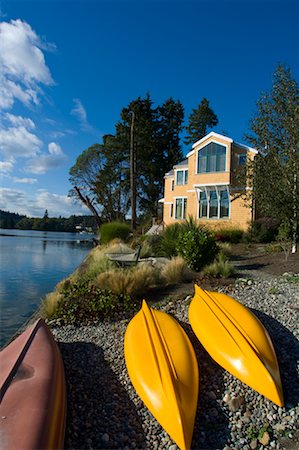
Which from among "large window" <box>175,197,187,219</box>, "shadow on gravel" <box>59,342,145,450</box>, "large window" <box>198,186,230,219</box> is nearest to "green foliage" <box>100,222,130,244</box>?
"large window" <box>198,186,230,219</box>

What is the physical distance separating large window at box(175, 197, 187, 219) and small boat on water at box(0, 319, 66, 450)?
2281 cm

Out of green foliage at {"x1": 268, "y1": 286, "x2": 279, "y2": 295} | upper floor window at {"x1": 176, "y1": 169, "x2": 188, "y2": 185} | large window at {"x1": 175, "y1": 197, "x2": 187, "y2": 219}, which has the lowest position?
green foliage at {"x1": 268, "y1": 286, "x2": 279, "y2": 295}

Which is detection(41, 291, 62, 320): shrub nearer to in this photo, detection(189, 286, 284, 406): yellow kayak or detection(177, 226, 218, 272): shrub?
detection(189, 286, 284, 406): yellow kayak

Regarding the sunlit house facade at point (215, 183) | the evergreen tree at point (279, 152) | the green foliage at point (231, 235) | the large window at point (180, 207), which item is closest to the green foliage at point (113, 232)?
the sunlit house facade at point (215, 183)

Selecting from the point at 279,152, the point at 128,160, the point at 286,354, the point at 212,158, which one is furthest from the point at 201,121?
the point at 286,354

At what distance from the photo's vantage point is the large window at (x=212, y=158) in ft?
72.0

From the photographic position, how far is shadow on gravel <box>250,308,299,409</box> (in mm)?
2953

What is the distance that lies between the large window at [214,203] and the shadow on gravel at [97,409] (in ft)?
64.4

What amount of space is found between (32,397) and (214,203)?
21.4m

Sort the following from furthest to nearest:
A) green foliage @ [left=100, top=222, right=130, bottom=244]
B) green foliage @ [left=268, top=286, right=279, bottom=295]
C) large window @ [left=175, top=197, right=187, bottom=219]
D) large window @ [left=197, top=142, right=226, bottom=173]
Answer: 1. large window @ [left=175, top=197, right=187, bottom=219]
2. large window @ [left=197, top=142, right=226, bottom=173]
3. green foliage @ [left=100, top=222, right=130, bottom=244]
4. green foliage @ [left=268, top=286, right=279, bottom=295]

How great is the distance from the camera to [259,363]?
9.90 ft

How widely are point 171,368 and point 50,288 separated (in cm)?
761

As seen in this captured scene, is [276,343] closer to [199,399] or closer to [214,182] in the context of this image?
[199,399]

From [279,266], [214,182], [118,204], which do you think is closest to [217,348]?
[279,266]
